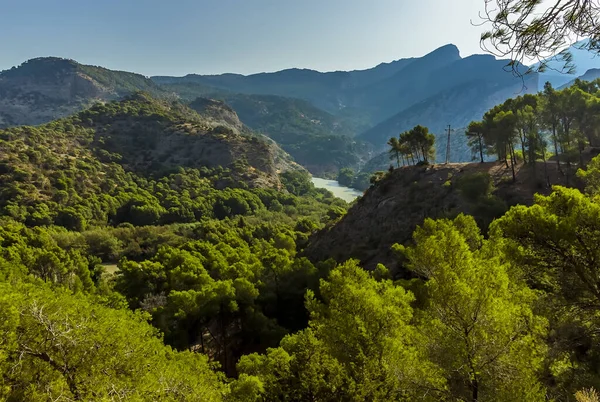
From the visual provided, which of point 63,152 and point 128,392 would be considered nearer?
point 128,392

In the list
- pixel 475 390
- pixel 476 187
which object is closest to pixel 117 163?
pixel 476 187

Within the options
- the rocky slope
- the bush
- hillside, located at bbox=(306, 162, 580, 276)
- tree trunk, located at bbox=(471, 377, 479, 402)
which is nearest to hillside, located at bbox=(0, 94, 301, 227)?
the rocky slope

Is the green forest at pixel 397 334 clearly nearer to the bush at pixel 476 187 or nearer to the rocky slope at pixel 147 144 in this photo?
the bush at pixel 476 187

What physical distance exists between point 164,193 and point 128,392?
10879 centimetres

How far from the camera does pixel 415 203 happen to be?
49562mm

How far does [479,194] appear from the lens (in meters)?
42.0

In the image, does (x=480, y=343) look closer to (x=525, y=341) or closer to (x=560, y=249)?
(x=525, y=341)

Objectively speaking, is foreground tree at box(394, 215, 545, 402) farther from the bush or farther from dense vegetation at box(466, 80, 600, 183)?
dense vegetation at box(466, 80, 600, 183)

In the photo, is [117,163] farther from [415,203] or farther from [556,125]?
[556,125]

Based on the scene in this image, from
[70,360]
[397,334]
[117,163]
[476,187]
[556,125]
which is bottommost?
[397,334]

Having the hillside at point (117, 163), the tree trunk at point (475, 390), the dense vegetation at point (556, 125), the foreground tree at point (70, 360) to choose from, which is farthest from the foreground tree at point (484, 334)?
the hillside at point (117, 163)

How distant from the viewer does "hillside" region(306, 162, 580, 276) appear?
41094mm

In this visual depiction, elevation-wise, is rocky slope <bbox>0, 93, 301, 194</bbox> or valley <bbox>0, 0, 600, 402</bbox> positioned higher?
rocky slope <bbox>0, 93, 301, 194</bbox>

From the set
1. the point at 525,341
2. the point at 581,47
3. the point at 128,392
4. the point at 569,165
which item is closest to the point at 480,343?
the point at 525,341
